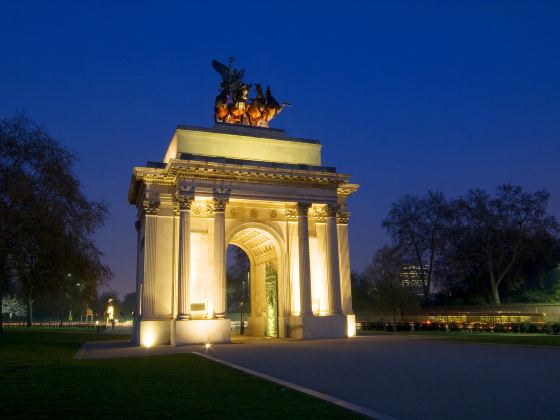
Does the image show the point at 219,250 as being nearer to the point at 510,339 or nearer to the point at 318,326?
the point at 318,326

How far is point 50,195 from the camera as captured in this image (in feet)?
104

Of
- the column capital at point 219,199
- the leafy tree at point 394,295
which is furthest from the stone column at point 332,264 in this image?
the leafy tree at point 394,295

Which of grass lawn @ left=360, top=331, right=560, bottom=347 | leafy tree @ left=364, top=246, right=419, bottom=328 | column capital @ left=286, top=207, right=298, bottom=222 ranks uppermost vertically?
column capital @ left=286, top=207, right=298, bottom=222

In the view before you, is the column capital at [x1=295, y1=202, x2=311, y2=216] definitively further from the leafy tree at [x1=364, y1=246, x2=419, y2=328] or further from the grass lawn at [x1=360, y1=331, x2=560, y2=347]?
the leafy tree at [x1=364, y1=246, x2=419, y2=328]

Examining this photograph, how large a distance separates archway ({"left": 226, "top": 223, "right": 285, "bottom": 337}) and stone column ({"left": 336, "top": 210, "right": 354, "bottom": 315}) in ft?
13.8

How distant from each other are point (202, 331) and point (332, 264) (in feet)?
32.1

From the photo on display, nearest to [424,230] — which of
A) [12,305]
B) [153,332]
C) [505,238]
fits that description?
[505,238]

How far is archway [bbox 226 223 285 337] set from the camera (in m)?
34.6

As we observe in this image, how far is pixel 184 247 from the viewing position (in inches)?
1196

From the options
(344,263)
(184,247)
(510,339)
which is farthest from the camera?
(344,263)

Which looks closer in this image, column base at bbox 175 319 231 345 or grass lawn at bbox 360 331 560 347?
grass lawn at bbox 360 331 560 347

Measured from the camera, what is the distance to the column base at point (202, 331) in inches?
1128

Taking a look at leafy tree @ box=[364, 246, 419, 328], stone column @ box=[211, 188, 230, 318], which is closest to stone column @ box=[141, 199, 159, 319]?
stone column @ box=[211, 188, 230, 318]

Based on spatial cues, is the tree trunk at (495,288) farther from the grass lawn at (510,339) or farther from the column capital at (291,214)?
the column capital at (291,214)
